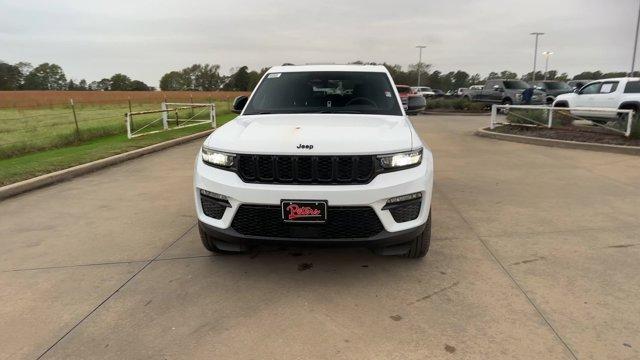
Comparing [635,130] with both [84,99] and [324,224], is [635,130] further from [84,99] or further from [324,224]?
[84,99]

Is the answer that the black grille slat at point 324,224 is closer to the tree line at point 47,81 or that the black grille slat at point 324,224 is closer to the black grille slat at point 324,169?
the black grille slat at point 324,169

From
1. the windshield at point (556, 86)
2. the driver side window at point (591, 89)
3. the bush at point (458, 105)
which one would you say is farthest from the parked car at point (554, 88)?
the driver side window at point (591, 89)

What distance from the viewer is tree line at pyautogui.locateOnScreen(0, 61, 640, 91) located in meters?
74.0

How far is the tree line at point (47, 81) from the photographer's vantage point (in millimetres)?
84938

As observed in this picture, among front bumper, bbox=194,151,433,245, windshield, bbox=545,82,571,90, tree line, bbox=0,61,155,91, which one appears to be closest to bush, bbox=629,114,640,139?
front bumper, bbox=194,151,433,245

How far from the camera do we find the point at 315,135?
3660mm

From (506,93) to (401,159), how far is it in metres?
25.1

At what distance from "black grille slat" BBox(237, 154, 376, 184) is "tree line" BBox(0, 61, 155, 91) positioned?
9606 centimetres

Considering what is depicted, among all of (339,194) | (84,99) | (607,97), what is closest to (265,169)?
(339,194)

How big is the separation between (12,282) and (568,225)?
5431 millimetres

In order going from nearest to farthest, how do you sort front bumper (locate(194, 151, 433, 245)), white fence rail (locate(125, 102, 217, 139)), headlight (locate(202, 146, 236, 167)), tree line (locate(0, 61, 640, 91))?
front bumper (locate(194, 151, 433, 245)) < headlight (locate(202, 146, 236, 167)) < white fence rail (locate(125, 102, 217, 139)) < tree line (locate(0, 61, 640, 91))

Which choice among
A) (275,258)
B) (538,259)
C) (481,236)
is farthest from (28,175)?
(538,259)

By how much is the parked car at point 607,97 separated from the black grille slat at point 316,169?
483 inches

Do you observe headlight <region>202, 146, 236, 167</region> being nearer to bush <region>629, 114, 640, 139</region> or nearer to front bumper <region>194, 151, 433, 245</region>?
front bumper <region>194, 151, 433, 245</region>
